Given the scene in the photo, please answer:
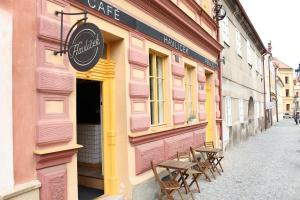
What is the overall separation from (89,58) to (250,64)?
1904 centimetres

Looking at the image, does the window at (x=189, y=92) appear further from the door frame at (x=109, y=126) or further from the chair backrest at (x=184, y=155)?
the door frame at (x=109, y=126)

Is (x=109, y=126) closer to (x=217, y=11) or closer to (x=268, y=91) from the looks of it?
(x=217, y=11)

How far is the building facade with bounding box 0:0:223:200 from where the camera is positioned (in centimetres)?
371

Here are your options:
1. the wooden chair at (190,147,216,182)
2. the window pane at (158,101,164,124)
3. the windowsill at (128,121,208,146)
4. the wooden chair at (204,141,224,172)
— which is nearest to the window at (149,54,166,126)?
the window pane at (158,101,164,124)

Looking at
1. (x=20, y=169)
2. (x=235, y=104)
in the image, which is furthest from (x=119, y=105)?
(x=235, y=104)

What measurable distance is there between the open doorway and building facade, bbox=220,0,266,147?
24.3 ft

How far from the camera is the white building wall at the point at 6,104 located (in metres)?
3.44

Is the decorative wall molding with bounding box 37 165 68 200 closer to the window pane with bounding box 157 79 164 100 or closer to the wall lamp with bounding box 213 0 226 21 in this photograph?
the window pane with bounding box 157 79 164 100

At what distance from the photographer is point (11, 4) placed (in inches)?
142

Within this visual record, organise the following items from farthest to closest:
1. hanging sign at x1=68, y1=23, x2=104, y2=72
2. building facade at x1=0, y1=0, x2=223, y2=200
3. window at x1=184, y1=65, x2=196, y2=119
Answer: window at x1=184, y1=65, x2=196, y2=119 < hanging sign at x1=68, y1=23, x2=104, y2=72 < building facade at x1=0, y1=0, x2=223, y2=200

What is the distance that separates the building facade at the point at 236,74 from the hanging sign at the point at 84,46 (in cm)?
1009

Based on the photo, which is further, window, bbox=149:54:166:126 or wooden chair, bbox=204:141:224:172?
wooden chair, bbox=204:141:224:172

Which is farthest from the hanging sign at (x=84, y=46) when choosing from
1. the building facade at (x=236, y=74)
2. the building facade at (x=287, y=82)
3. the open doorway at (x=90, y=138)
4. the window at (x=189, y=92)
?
the building facade at (x=287, y=82)

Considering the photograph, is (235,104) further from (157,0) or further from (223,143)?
(157,0)
